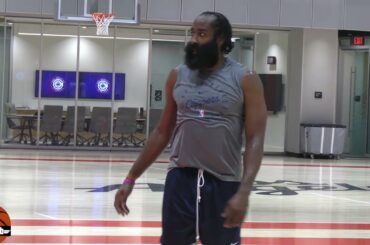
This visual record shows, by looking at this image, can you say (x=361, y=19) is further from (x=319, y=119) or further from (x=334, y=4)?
(x=319, y=119)

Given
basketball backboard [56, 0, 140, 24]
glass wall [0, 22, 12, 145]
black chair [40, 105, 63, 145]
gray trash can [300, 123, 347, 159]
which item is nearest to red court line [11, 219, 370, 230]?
basketball backboard [56, 0, 140, 24]

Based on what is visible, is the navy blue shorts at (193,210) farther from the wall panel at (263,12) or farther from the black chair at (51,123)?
the black chair at (51,123)

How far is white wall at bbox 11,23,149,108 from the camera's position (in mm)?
19641

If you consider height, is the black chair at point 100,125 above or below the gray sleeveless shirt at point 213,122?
below

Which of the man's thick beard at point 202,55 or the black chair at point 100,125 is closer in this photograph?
the man's thick beard at point 202,55

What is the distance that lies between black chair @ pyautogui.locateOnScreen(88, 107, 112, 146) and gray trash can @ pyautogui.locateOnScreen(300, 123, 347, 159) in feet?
18.6

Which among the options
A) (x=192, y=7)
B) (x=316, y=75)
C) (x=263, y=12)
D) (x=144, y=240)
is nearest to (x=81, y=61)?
(x=192, y=7)

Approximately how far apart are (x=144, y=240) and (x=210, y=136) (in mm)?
3686

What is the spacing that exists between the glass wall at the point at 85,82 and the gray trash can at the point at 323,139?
1.36 m

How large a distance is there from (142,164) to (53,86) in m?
16.8

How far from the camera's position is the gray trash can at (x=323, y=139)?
18922 mm

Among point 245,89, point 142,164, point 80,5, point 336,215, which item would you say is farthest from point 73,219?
point 80,5

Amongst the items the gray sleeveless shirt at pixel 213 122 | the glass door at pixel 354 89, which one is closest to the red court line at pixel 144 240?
the gray sleeveless shirt at pixel 213 122

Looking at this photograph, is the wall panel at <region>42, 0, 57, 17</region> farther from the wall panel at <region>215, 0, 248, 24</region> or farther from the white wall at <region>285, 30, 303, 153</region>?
the white wall at <region>285, 30, 303, 153</region>
